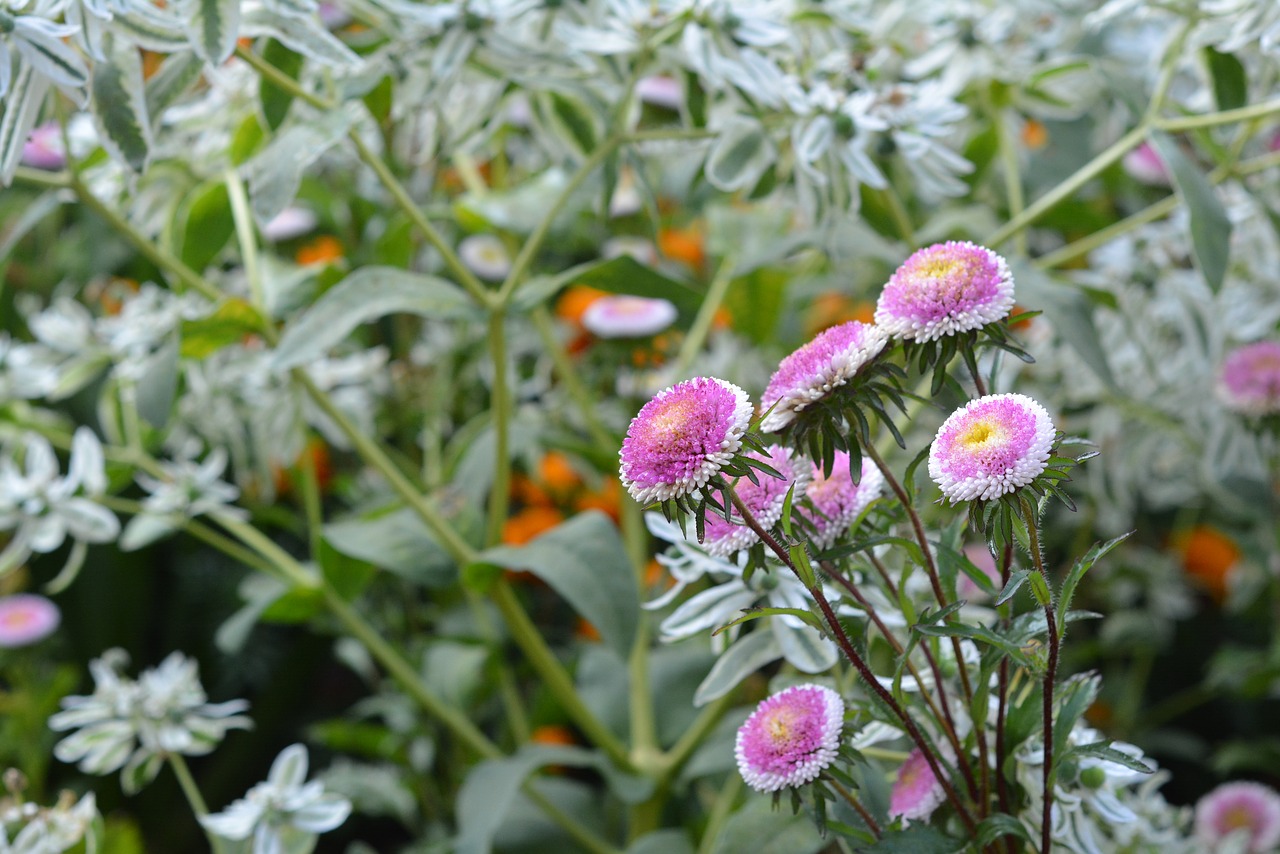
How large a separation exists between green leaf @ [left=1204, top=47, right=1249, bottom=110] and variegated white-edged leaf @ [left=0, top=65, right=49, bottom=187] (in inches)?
22.6

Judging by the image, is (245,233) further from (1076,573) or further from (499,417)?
(1076,573)

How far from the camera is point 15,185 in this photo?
1224 millimetres

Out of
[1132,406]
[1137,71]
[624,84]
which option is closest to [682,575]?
[624,84]

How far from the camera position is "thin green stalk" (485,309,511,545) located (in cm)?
59

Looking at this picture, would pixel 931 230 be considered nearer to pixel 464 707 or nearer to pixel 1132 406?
pixel 1132 406

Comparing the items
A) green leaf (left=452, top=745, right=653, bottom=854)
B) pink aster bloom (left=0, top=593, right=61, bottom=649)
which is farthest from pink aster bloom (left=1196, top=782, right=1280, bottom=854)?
pink aster bloom (left=0, top=593, right=61, bottom=649)

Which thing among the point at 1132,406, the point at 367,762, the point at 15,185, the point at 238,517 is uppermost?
the point at 1132,406

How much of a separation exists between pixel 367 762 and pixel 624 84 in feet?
2.23

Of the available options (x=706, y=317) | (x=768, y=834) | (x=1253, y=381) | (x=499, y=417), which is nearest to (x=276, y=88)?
(x=499, y=417)

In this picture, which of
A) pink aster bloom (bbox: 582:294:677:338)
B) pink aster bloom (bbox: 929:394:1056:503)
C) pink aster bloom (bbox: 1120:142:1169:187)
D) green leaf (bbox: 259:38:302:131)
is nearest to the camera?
Answer: pink aster bloom (bbox: 929:394:1056:503)

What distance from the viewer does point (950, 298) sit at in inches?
12.7

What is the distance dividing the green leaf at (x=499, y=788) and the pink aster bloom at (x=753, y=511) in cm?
27

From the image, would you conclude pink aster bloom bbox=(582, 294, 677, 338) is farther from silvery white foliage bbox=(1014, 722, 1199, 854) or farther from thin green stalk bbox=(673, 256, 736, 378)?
silvery white foliage bbox=(1014, 722, 1199, 854)

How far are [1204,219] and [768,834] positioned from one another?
363 millimetres
